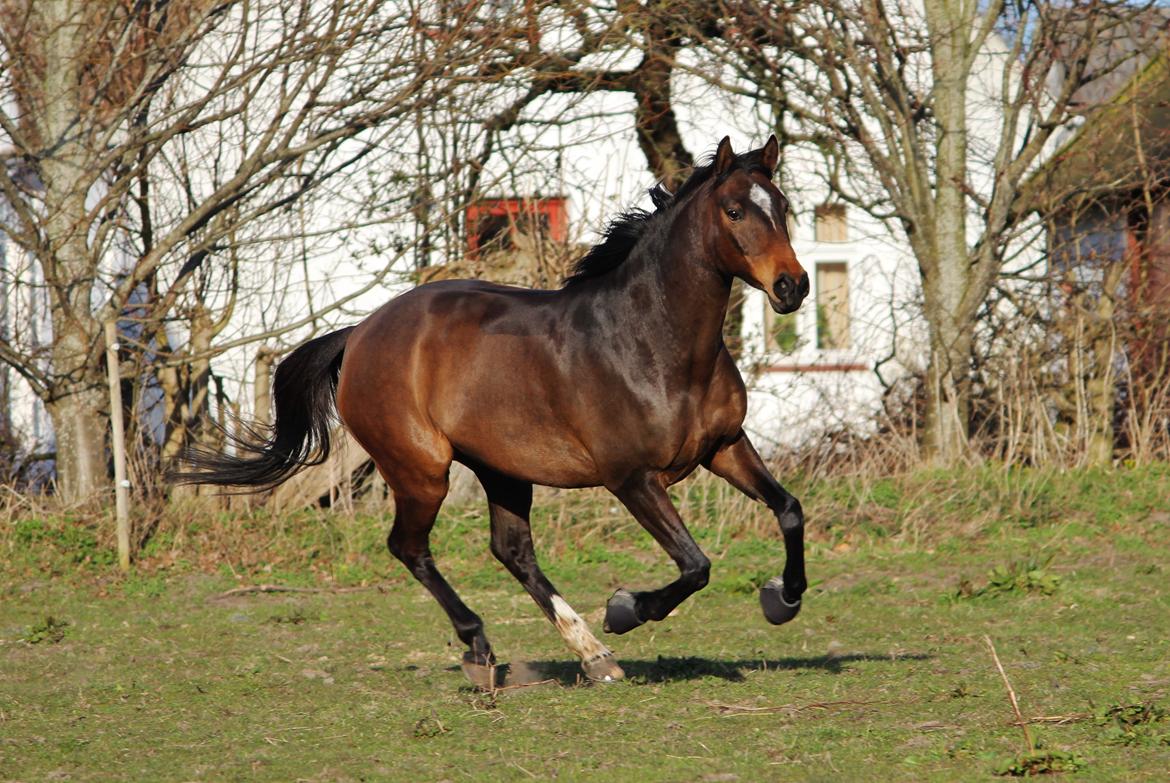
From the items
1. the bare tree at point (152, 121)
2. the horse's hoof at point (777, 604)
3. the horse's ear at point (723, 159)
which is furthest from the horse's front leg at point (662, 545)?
the bare tree at point (152, 121)

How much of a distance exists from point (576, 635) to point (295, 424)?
80.2 inches

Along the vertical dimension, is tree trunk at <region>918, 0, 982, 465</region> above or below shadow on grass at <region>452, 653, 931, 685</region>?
above

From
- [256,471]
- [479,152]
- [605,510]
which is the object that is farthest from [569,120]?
[256,471]

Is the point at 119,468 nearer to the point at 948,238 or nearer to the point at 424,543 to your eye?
the point at 424,543

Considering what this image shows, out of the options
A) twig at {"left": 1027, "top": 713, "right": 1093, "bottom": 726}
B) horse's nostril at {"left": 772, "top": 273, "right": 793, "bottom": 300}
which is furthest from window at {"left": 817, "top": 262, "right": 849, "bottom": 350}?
twig at {"left": 1027, "top": 713, "right": 1093, "bottom": 726}

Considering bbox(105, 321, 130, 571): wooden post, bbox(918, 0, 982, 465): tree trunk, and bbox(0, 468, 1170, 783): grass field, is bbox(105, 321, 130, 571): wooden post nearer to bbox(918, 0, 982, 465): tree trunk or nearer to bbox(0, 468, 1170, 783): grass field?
bbox(0, 468, 1170, 783): grass field

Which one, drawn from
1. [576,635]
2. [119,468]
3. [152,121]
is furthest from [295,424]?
[152,121]

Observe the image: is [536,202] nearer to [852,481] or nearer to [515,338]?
[852,481]

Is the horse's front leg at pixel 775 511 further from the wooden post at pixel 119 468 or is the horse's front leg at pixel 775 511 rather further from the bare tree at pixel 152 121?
the bare tree at pixel 152 121

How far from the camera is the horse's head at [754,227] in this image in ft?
15.7

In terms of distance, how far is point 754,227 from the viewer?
494 cm

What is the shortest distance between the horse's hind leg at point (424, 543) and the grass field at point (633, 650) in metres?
0.35

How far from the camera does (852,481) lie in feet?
32.2

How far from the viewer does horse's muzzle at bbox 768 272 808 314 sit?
4723 millimetres
